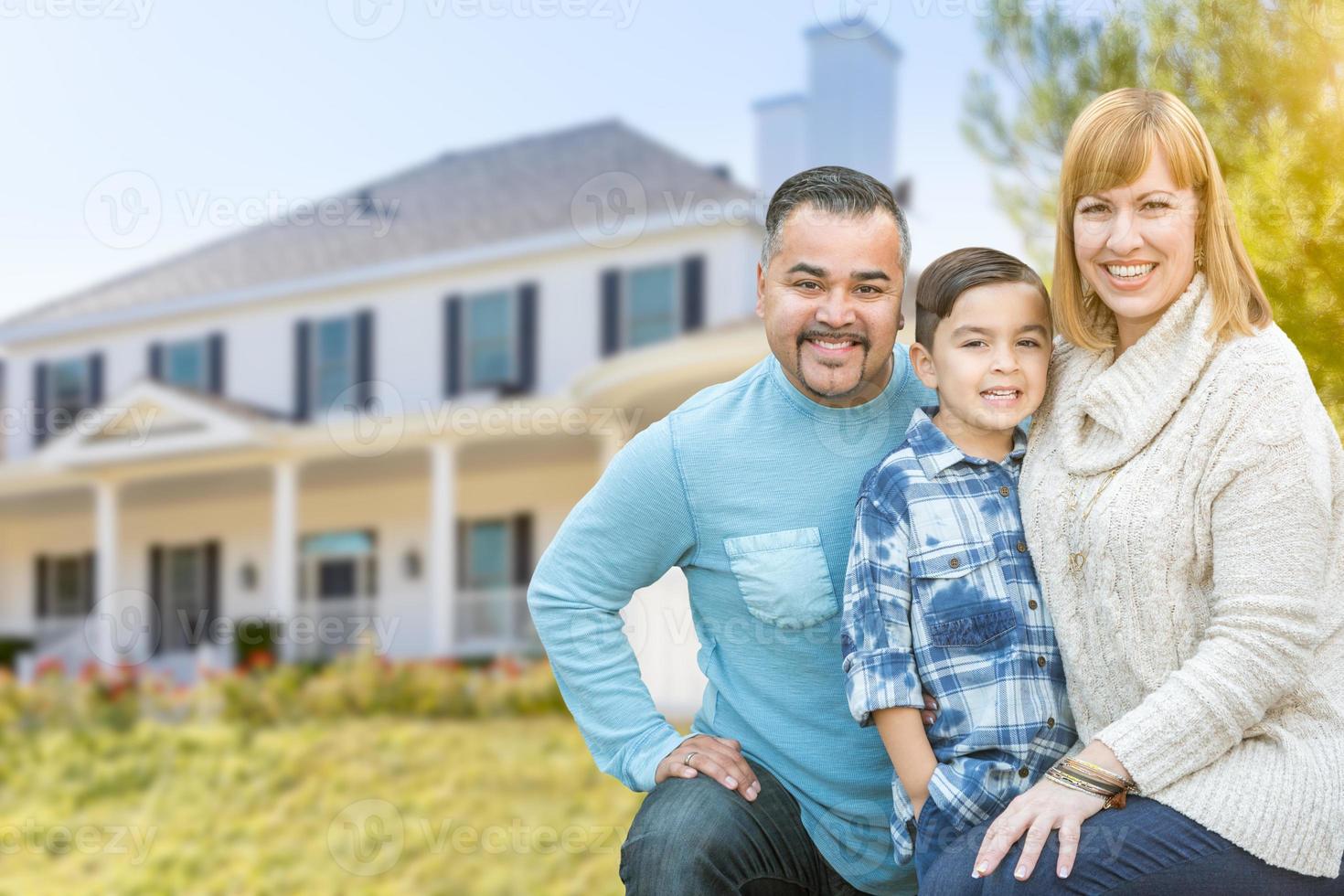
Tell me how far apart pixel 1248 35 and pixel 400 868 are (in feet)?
22.0

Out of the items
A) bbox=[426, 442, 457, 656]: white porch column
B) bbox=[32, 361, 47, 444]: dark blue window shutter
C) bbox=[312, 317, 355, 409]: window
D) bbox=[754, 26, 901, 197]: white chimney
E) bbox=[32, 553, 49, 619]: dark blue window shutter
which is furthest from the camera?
bbox=[32, 553, 49, 619]: dark blue window shutter

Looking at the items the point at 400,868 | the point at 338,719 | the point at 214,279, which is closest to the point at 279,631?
the point at 338,719

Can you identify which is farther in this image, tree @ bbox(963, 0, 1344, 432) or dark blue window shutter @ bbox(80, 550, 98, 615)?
dark blue window shutter @ bbox(80, 550, 98, 615)

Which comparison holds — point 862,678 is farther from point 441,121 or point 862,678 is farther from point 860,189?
point 441,121

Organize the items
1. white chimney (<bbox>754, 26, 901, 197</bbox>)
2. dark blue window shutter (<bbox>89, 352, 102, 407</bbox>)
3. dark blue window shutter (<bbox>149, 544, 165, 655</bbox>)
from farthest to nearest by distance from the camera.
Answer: dark blue window shutter (<bbox>89, 352, 102, 407</bbox>) < dark blue window shutter (<bbox>149, 544, 165, 655</bbox>) < white chimney (<bbox>754, 26, 901, 197</bbox>)

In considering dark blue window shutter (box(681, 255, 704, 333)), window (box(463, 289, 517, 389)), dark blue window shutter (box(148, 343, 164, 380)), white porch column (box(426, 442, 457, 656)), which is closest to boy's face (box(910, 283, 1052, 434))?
dark blue window shutter (box(681, 255, 704, 333))

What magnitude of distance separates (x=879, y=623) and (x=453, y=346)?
14128 mm

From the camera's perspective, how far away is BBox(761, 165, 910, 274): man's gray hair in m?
2.94

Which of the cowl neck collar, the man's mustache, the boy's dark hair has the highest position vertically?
the boy's dark hair

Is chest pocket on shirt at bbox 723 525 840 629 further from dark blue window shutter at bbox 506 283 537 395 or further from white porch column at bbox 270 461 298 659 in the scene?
white porch column at bbox 270 461 298 659

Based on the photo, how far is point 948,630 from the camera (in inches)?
99.9

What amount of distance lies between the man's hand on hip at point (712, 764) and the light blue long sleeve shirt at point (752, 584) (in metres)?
0.05

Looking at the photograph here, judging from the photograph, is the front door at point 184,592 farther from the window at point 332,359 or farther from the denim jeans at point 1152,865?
the denim jeans at point 1152,865

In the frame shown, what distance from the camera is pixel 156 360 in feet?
62.9
